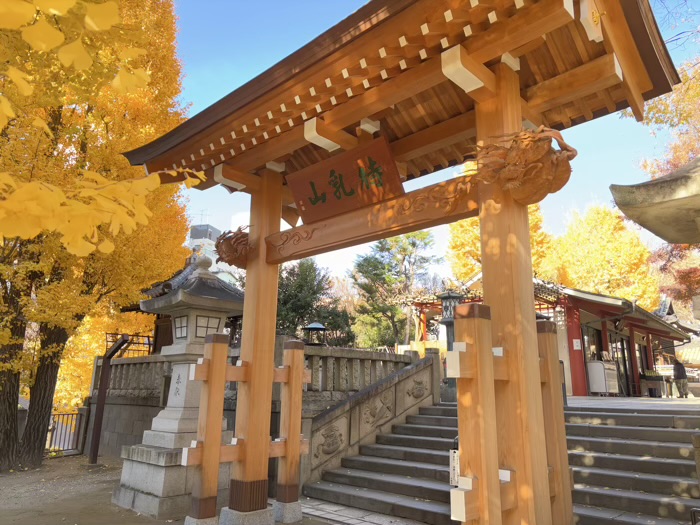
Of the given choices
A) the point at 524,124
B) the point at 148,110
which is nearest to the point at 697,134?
the point at 524,124

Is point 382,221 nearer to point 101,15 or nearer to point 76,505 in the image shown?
point 101,15

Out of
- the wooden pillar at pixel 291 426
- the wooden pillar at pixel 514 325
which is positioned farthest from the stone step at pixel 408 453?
the wooden pillar at pixel 514 325

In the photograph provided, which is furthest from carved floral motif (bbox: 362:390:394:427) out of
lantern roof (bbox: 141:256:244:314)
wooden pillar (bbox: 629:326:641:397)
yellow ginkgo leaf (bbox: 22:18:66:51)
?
wooden pillar (bbox: 629:326:641:397)

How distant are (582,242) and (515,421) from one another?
2433 centimetres

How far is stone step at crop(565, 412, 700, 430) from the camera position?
5.95 metres

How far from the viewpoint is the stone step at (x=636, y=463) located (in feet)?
16.7

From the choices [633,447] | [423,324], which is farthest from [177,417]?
[423,324]

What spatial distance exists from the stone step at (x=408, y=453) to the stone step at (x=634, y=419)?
2080 mm

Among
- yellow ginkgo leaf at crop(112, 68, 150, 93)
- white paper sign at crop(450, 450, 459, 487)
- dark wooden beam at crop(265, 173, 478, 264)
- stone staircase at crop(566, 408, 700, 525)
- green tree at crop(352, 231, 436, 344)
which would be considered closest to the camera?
yellow ginkgo leaf at crop(112, 68, 150, 93)

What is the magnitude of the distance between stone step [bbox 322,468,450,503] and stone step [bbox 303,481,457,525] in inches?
2.6

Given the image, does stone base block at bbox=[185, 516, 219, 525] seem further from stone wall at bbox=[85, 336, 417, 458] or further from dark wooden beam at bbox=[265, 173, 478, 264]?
dark wooden beam at bbox=[265, 173, 478, 264]

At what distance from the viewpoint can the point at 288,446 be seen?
18.5 feet

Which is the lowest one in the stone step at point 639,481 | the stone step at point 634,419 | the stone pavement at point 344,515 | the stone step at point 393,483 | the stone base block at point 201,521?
the stone pavement at point 344,515

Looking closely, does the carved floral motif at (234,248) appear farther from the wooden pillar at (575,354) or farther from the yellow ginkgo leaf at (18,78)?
the wooden pillar at (575,354)
